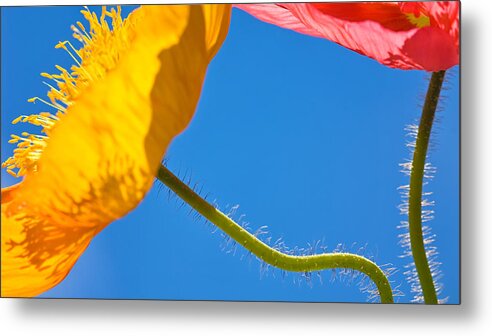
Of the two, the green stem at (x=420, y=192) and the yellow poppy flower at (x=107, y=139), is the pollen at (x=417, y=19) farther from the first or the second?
the yellow poppy flower at (x=107, y=139)

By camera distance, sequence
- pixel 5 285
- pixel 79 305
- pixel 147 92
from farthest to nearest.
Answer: pixel 79 305 < pixel 5 285 < pixel 147 92

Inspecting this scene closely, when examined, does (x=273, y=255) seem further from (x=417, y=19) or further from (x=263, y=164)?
(x=417, y=19)

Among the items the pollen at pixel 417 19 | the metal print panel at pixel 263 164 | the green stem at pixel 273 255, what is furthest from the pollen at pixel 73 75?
the pollen at pixel 417 19

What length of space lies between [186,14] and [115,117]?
0.64 ft

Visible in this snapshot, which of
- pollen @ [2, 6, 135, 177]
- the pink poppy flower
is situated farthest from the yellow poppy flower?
the pink poppy flower

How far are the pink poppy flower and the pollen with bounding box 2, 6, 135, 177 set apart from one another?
302 millimetres

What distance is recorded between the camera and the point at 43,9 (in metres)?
1.37

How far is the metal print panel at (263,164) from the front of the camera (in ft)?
4.07

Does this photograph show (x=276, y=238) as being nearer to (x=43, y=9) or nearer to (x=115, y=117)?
(x=115, y=117)

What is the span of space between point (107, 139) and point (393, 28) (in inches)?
19.2

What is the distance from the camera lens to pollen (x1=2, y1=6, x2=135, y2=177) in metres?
1.29

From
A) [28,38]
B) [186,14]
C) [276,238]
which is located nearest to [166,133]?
[186,14]

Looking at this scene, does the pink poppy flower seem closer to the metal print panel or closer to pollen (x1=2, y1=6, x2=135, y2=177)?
the metal print panel

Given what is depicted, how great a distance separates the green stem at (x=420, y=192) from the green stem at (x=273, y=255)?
0.06 m
